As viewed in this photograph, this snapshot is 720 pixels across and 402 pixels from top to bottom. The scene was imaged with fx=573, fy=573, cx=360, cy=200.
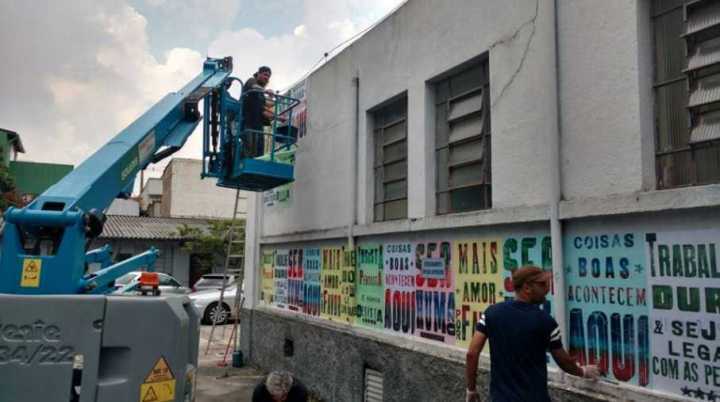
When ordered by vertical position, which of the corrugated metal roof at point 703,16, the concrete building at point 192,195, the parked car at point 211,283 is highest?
the concrete building at point 192,195

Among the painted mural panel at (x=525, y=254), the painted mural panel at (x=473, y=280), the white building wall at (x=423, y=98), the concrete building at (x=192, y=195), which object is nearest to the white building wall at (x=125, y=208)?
the concrete building at (x=192, y=195)

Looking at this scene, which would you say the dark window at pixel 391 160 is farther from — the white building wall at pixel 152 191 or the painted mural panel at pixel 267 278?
the white building wall at pixel 152 191

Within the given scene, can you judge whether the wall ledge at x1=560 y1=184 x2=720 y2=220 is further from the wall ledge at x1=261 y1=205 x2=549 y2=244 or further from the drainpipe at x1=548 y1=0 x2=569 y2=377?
the wall ledge at x1=261 y1=205 x2=549 y2=244

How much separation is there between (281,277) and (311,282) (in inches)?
47.4

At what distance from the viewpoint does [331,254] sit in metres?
7.72

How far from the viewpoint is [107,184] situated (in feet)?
15.4

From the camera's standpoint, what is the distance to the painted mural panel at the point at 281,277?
9141 millimetres

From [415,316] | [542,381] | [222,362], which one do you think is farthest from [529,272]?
[222,362]

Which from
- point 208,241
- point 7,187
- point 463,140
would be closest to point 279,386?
point 463,140

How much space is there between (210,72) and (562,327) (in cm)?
531

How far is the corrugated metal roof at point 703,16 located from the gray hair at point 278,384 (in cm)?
343

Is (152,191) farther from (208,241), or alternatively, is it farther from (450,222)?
(450,222)

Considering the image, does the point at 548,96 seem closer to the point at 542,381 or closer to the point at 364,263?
the point at 542,381

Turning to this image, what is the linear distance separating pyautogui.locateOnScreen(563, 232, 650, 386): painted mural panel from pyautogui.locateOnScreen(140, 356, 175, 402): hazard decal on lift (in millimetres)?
2761
